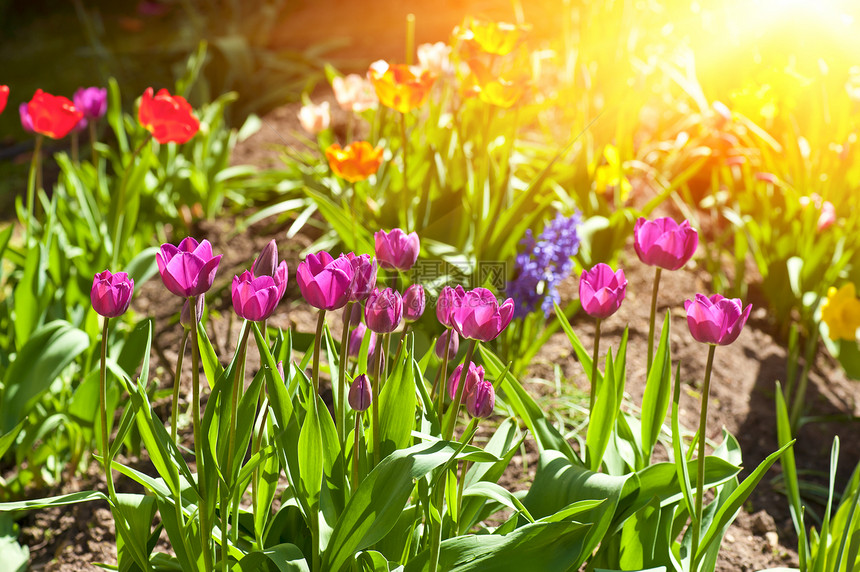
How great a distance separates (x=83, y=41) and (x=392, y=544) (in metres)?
4.94

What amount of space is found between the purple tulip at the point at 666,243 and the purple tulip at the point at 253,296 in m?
0.56

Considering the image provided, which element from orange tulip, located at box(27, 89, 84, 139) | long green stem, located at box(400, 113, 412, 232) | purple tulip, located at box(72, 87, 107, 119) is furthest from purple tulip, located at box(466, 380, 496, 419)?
purple tulip, located at box(72, 87, 107, 119)

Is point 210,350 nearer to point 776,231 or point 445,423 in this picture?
point 445,423

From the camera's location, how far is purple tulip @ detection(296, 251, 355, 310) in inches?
37.6

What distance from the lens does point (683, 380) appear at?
2.18 m

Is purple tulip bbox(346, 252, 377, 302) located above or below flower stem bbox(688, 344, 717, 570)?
above

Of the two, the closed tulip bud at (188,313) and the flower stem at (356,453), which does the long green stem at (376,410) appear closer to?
the flower stem at (356,453)

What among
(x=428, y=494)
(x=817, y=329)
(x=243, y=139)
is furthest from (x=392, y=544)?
(x=243, y=139)

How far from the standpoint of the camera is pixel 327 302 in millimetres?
979

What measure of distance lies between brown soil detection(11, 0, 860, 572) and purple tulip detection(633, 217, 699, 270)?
22cm

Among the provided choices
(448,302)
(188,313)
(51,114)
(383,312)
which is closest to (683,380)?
(448,302)

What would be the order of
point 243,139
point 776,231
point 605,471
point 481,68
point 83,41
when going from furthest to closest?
point 83,41 < point 243,139 < point 776,231 < point 481,68 < point 605,471

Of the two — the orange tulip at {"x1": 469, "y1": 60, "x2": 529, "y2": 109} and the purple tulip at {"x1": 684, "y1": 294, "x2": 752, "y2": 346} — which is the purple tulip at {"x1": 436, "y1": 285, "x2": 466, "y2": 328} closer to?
the purple tulip at {"x1": 684, "y1": 294, "x2": 752, "y2": 346}

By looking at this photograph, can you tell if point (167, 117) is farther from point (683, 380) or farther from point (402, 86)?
point (683, 380)
